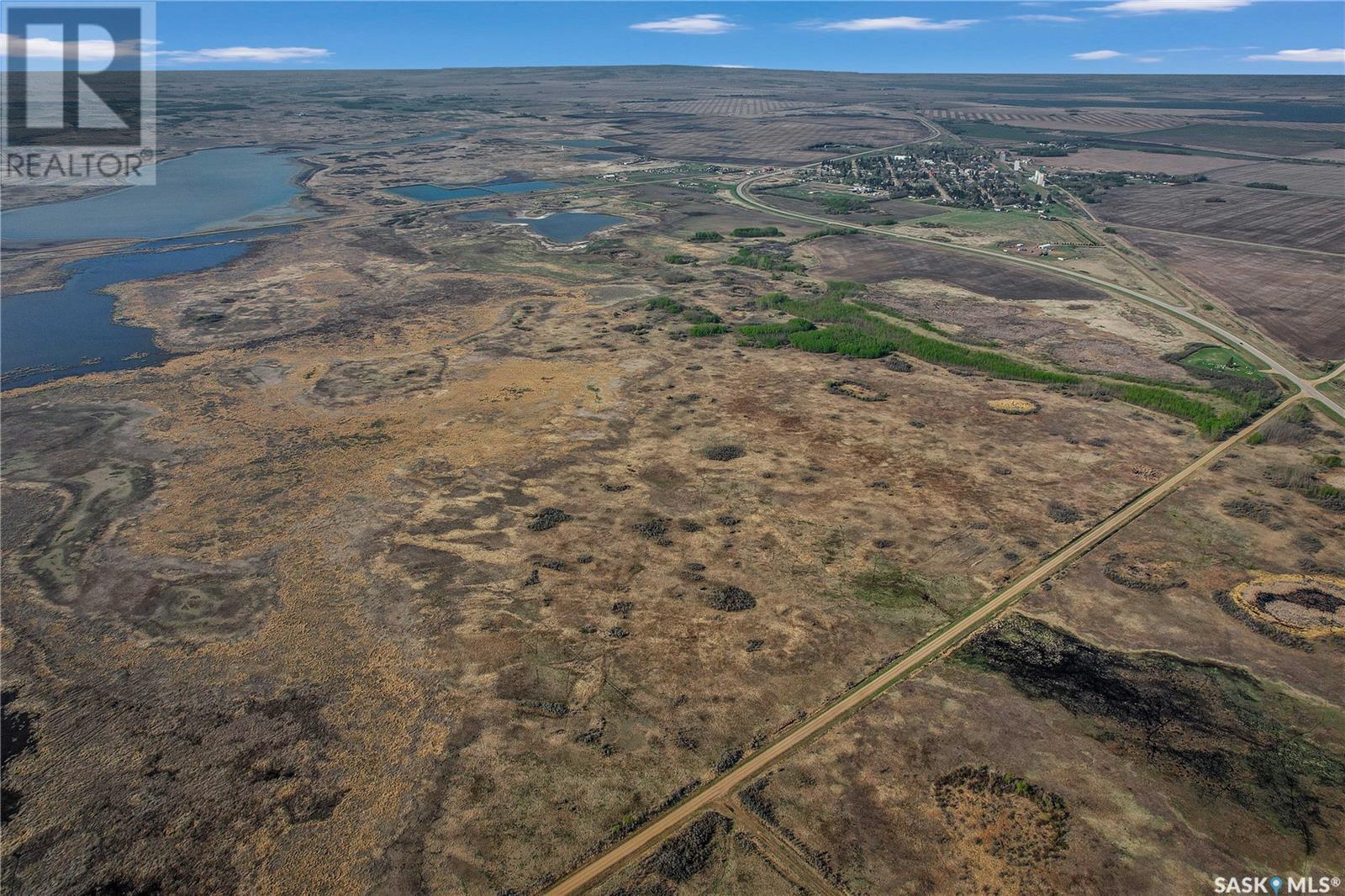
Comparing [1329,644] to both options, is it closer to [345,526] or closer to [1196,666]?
[1196,666]

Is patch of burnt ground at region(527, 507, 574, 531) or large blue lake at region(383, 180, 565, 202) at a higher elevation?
large blue lake at region(383, 180, 565, 202)

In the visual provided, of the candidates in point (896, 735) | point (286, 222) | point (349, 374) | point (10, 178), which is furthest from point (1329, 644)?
point (10, 178)

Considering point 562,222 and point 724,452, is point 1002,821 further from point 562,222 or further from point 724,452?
point 562,222

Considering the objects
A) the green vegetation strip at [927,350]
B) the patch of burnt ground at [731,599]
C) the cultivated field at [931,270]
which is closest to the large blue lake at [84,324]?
the patch of burnt ground at [731,599]

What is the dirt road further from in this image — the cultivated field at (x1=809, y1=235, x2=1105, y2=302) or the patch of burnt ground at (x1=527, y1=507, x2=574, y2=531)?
the cultivated field at (x1=809, y1=235, x2=1105, y2=302)

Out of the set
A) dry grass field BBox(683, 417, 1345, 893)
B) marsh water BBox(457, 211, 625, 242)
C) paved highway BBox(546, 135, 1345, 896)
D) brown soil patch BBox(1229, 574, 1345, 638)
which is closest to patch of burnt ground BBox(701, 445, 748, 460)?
paved highway BBox(546, 135, 1345, 896)

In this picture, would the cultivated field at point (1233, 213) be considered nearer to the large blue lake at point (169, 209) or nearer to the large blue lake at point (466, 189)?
the large blue lake at point (466, 189)

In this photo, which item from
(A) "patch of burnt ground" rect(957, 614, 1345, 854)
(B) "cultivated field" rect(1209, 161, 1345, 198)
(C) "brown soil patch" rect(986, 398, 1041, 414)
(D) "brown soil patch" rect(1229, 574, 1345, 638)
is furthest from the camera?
(B) "cultivated field" rect(1209, 161, 1345, 198)
